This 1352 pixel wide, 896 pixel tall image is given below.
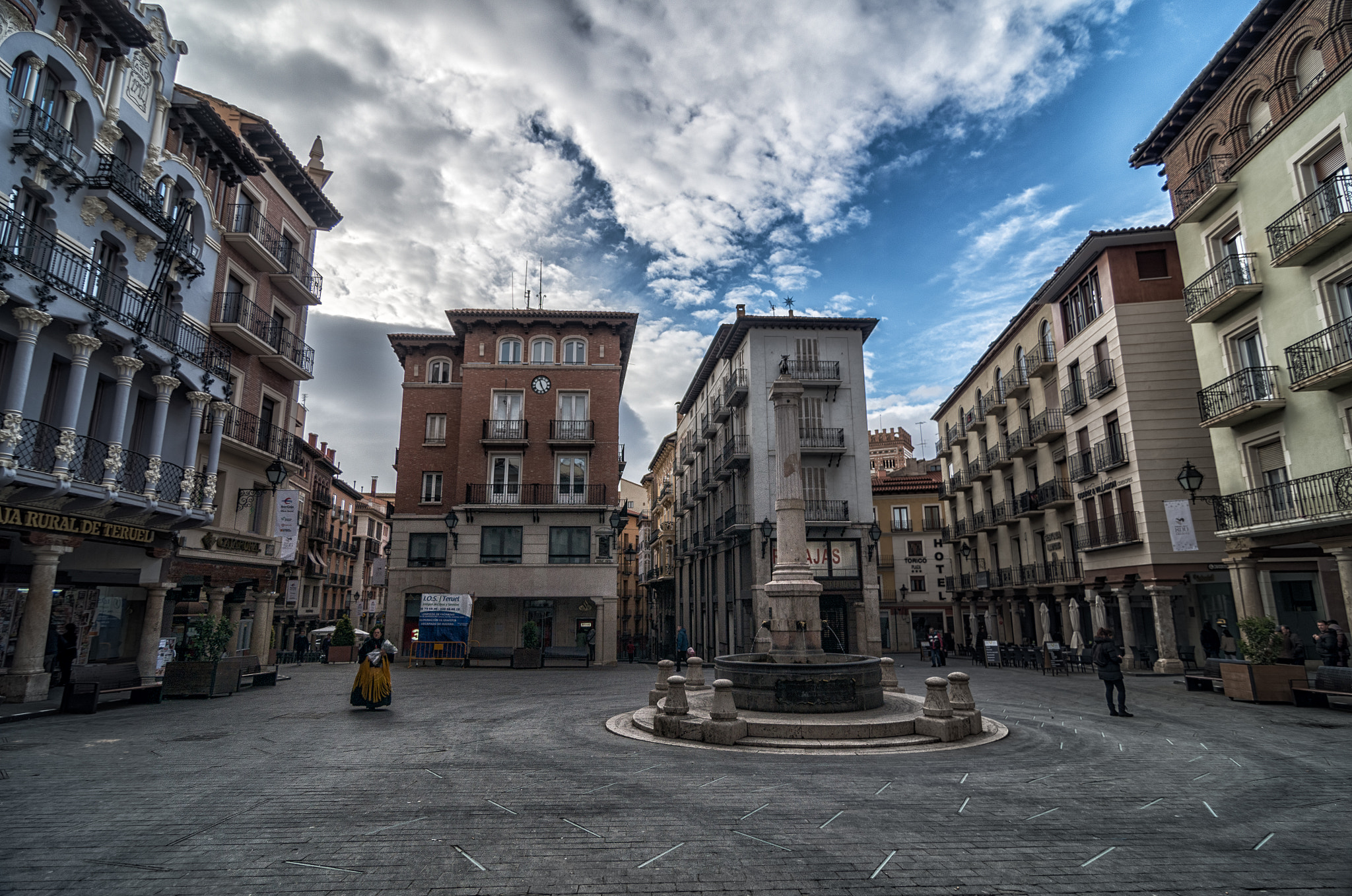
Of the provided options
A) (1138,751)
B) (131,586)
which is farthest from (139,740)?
(1138,751)

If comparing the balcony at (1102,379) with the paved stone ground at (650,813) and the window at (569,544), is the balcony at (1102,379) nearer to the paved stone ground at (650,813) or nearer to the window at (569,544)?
the paved stone ground at (650,813)

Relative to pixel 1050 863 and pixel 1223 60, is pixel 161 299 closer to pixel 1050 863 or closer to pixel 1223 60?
pixel 1050 863

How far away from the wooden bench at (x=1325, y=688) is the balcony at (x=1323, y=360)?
6459mm

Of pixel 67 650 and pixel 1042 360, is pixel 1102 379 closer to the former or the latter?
pixel 1042 360

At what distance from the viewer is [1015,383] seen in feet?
115

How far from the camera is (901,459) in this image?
9156 centimetres

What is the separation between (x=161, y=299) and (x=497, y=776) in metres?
17.8

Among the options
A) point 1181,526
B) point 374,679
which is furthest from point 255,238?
point 1181,526

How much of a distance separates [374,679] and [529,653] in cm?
1329

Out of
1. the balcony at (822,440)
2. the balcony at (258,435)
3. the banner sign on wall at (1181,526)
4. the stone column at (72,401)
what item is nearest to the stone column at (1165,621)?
the banner sign on wall at (1181,526)

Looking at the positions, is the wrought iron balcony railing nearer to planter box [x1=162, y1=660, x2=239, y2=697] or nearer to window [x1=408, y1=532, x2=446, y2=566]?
planter box [x1=162, y1=660, x2=239, y2=697]

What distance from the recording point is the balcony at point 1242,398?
60.1 feet

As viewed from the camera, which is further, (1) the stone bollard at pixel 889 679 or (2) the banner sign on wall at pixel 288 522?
(2) the banner sign on wall at pixel 288 522

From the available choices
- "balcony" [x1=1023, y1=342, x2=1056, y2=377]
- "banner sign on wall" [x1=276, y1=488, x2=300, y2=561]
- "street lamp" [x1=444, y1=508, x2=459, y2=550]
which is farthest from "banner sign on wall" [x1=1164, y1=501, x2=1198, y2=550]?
"banner sign on wall" [x1=276, y1=488, x2=300, y2=561]
